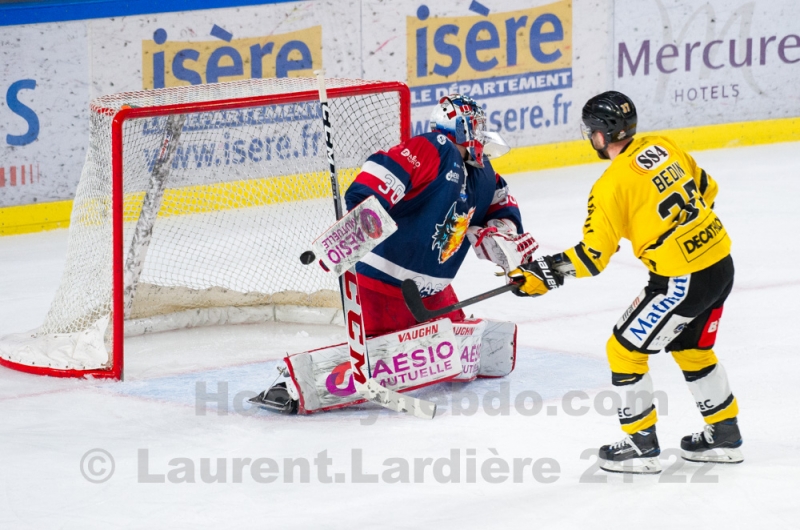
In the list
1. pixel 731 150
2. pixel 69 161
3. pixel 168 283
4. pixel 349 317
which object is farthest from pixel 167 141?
pixel 731 150

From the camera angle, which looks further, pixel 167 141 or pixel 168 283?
pixel 168 283

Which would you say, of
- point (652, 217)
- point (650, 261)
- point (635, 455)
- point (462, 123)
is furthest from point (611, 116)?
point (635, 455)

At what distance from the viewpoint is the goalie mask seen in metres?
4.16

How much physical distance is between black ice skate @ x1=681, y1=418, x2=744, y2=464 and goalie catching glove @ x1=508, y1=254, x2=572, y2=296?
2.18 ft

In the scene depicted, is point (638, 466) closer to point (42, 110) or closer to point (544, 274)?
point (544, 274)

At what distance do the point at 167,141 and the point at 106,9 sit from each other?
2174 mm

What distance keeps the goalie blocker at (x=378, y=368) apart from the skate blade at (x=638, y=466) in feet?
2.68

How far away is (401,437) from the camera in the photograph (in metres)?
3.97

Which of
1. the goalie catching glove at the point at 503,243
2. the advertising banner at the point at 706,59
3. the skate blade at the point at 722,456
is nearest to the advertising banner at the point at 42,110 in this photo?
the goalie catching glove at the point at 503,243

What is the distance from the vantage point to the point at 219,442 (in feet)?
12.9

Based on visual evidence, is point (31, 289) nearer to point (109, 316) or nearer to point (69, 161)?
point (69, 161)

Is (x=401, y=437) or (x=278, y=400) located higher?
(x=278, y=400)

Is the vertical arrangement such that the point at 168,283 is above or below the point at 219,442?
above

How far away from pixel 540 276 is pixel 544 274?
0.01m
